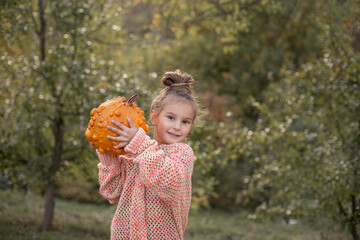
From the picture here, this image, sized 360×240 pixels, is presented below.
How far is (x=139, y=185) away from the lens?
86.0 inches

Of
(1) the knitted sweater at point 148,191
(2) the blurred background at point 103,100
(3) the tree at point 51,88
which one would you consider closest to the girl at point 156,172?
(1) the knitted sweater at point 148,191

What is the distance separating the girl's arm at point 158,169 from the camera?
78.3 inches

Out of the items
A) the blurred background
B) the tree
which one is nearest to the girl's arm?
the blurred background

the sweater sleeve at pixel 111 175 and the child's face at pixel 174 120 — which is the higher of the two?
the child's face at pixel 174 120

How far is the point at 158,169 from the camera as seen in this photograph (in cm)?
201

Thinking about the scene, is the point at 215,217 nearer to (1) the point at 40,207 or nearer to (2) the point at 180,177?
(1) the point at 40,207

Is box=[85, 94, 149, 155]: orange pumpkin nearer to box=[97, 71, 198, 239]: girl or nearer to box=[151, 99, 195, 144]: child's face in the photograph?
box=[97, 71, 198, 239]: girl

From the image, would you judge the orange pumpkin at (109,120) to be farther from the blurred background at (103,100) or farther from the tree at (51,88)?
the tree at (51,88)

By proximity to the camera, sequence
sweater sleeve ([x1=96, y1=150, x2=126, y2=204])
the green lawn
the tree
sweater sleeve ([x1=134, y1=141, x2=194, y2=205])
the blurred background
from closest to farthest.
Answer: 1. sweater sleeve ([x1=134, y1=141, x2=194, y2=205])
2. sweater sleeve ([x1=96, y1=150, x2=126, y2=204])
3. the blurred background
4. the tree
5. the green lawn

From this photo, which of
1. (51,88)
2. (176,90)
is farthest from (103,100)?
(176,90)

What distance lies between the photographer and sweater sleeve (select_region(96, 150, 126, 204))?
2238 millimetres

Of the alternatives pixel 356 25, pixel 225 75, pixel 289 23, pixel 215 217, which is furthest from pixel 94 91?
pixel 289 23

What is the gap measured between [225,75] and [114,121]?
9.52m

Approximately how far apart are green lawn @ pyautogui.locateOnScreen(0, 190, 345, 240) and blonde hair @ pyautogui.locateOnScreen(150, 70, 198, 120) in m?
2.48
